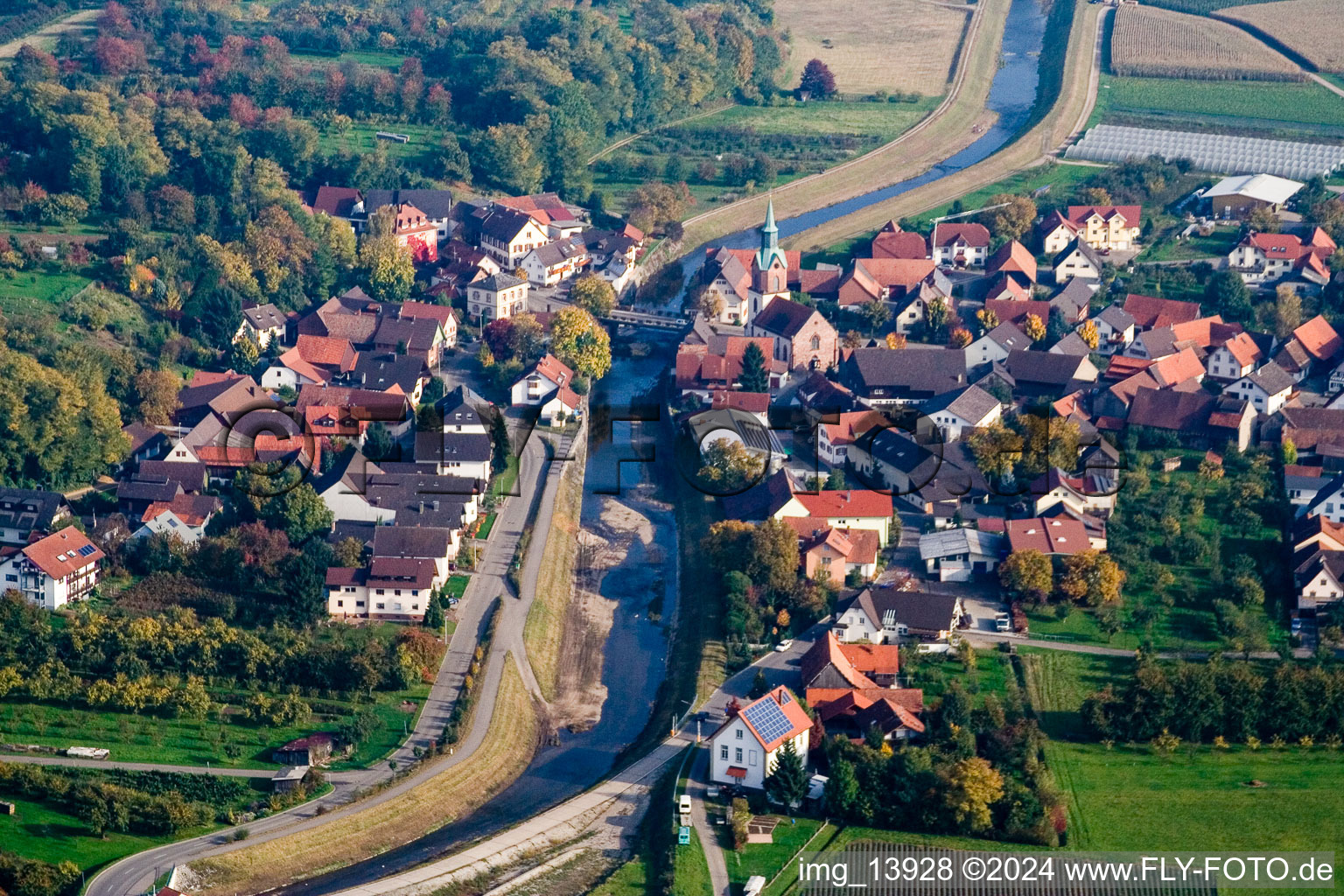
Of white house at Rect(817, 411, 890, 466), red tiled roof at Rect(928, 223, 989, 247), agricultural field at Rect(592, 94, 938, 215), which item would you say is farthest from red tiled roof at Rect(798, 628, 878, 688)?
agricultural field at Rect(592, 94, 938, 215)

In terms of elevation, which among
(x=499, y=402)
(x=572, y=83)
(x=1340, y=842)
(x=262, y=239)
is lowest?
(x=1340, y=842)

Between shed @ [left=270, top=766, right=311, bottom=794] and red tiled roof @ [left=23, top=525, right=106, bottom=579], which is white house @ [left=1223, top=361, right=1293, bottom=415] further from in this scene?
red tiled roof @ [left=23, top=525, right=106, bottom=579]

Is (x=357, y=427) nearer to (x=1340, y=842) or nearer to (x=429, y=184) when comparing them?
(x=429, y=184)

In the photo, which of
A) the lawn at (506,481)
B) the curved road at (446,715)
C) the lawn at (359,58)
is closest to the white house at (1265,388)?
the curved road at (446,715)

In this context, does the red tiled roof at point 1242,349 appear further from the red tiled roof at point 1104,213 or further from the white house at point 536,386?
the white house at point 536,386

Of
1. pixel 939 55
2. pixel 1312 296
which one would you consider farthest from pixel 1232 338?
pixel 939 55

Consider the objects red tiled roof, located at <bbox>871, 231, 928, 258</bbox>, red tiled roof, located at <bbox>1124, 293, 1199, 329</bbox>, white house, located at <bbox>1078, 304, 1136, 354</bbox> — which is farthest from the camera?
red tiled roof, located at <bbox>871, 231, 928, 258</bbox>

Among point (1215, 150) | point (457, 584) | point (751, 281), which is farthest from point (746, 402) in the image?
point (1215, 150)
